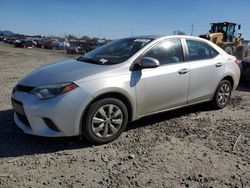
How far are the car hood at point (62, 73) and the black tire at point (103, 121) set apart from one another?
0.45 m

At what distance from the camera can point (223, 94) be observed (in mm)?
6535

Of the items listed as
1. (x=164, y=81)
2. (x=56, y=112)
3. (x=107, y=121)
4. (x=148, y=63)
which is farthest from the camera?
(x=164, y=81)

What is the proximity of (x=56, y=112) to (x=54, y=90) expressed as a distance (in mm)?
311

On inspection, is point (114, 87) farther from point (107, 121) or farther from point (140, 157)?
point (140, 157)

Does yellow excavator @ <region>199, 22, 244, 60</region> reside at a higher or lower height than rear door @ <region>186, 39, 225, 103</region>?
higher

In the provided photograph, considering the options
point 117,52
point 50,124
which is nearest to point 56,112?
point 50,124

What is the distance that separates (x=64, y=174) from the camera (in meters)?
3.70

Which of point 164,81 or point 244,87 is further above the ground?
point 164,81

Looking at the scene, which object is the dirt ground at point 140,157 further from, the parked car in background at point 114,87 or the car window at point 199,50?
the car window at point 199,50

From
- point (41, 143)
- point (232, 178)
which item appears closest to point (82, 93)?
point (41, 143)

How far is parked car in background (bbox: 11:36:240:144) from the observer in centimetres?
423

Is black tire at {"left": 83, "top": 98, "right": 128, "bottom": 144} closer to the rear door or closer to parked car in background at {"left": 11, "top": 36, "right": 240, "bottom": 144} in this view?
parked car in background at {"left": 11, "top": 36, "right": 240, "bottom": 144}

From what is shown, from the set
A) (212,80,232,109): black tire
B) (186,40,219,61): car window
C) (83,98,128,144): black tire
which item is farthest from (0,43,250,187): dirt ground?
(186,40,219,61): car window

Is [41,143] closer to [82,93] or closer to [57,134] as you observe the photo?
[57,134]
